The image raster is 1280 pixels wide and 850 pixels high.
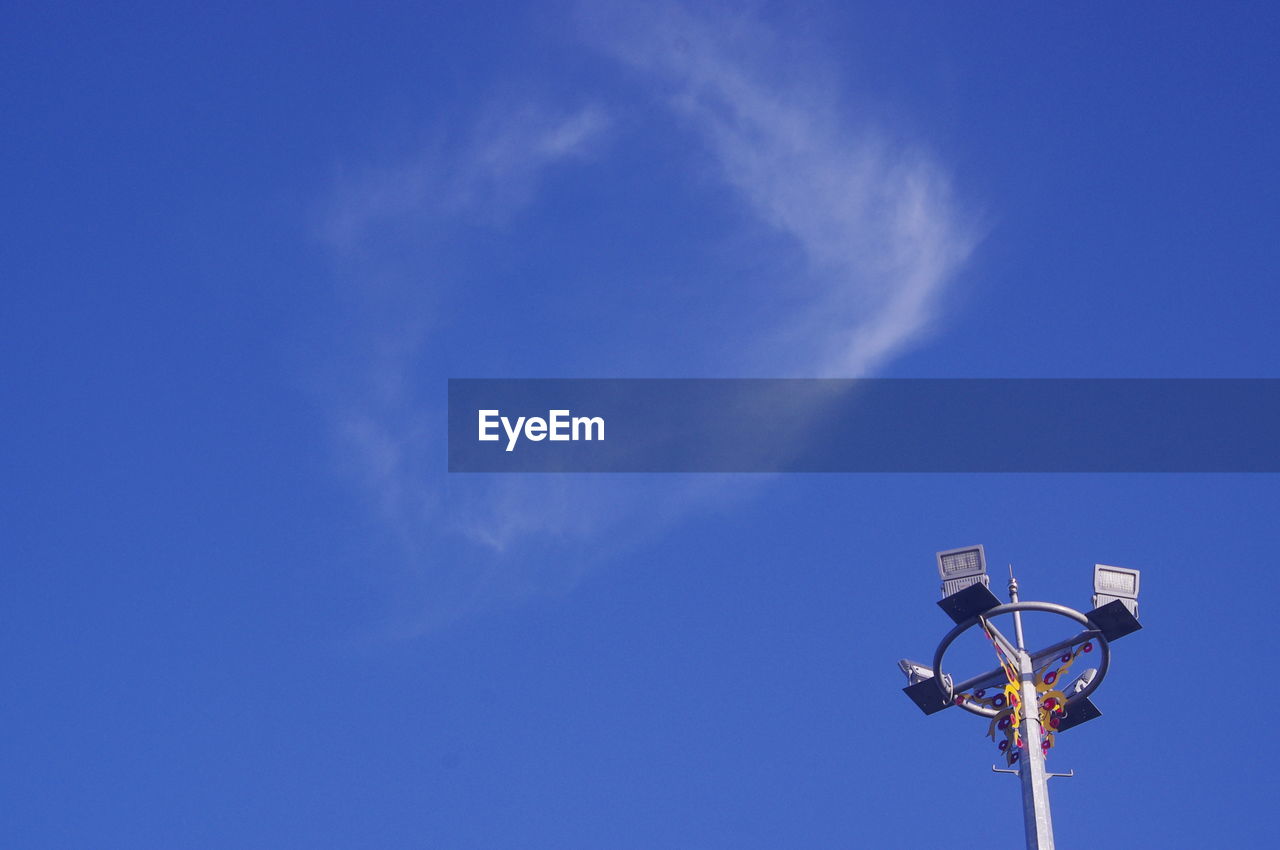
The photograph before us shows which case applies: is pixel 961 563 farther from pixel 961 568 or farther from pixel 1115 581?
pixel 1115 581

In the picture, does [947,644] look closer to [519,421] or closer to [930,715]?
[930,715]

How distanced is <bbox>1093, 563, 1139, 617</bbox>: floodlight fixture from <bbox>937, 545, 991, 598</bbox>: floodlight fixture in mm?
2398

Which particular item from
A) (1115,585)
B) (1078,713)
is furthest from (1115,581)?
(1078,713)

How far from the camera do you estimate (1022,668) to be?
44656mm

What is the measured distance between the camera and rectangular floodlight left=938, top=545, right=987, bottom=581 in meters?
44.2

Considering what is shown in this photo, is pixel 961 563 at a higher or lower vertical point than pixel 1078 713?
higher

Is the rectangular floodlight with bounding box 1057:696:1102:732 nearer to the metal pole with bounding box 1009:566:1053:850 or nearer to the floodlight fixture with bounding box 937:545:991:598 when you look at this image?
the metal pole with bounding box 1009:566:1053:850

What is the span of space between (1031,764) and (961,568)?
428 cm

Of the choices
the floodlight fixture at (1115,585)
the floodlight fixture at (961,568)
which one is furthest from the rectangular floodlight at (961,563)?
the floodlight fixture at (1115,585)

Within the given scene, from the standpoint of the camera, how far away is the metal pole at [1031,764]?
42219 mm

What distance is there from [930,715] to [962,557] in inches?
143

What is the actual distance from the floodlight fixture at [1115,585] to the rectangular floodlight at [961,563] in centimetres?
246

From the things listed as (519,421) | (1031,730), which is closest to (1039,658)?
(1031,730)

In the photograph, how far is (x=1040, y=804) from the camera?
42625 millimetres
